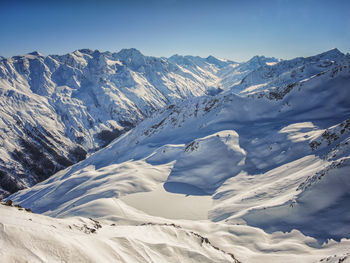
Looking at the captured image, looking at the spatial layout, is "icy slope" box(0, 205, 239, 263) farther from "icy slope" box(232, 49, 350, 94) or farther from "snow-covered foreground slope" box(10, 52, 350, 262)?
"icy slope" box(232, 49, 350, 94)


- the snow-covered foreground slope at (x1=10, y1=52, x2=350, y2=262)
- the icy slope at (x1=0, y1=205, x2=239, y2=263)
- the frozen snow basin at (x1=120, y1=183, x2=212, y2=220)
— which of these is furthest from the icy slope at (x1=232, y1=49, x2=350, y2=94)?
the icy slope at (x1=0, y1=205, x2=239, y2=263)

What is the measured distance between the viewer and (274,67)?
17912cm

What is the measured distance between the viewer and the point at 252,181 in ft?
93.6

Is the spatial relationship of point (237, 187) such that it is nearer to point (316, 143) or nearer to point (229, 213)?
point (229, 213)

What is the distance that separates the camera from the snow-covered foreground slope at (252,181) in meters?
16.1

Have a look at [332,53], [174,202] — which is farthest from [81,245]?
[332,53]

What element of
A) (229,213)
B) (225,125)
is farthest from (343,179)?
(225,125)

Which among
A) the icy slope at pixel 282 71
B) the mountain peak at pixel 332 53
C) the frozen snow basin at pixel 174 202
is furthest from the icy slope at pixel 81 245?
the mountain peak at pixel 332 53

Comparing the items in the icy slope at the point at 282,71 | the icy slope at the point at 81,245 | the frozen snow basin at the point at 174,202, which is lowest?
the frozen snow basin at the point at 174,202

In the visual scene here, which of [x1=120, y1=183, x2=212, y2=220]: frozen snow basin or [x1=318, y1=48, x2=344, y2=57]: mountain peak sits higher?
[x1=318, y1=48, x2=344, y2=57]: mountain peak

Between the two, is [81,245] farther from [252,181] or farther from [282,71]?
[282,71]

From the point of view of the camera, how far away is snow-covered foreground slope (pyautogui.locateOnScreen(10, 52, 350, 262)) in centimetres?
1611

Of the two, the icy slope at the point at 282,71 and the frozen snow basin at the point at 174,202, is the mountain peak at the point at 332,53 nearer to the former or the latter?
the icy slope at the point at 282,71

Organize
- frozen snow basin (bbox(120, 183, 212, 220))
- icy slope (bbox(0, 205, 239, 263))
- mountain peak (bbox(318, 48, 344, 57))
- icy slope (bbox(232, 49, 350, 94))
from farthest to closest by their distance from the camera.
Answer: mountain peak (bbox(318, 48, 344, 57)) → icy slope (bbox(232, 49, 350, 94)) → frozen snow basin (bbox(120, 183, 212, 220)) → icy slope (bbox(0, 205, 239, 263))
